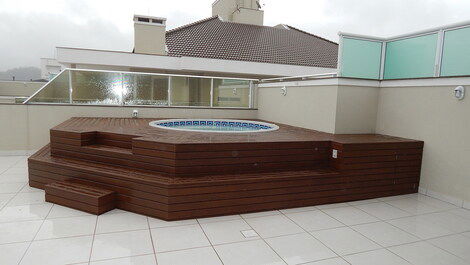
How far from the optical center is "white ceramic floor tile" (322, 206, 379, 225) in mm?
3268

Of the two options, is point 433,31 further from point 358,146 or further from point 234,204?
point 234,204

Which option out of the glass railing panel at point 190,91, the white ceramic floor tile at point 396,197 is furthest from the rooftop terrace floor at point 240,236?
the glass railing panel at point 190,91

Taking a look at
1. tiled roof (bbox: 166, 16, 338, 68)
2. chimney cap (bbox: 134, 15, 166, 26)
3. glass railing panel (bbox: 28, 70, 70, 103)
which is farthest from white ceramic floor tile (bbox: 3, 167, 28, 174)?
chimney cap (bbox: 134, 15, 166, 26)

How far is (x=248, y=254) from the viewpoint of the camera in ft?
8.05

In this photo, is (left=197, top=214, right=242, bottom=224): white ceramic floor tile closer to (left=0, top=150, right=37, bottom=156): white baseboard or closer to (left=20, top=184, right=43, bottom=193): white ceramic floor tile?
(left=20, top=184, right=43, bottom=193): white ceramic floor tile

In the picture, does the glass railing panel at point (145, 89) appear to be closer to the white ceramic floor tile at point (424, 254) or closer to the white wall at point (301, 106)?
the white wall at point (301, 106)

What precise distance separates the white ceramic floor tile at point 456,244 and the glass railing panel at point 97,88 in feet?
20.0

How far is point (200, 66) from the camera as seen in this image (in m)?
13.1

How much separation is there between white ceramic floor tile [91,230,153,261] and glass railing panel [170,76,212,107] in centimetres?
455

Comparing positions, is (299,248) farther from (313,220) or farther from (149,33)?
(149,33)

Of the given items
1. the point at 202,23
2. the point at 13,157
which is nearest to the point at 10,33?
the point at 202,23

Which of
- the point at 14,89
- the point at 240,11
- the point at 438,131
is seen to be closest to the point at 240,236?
the point at 438,131

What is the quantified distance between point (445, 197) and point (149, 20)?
13387 millimetres

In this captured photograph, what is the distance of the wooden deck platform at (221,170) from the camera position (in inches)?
→ 125
